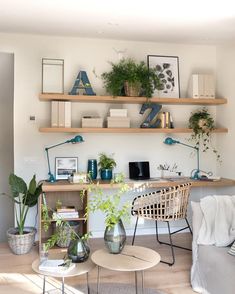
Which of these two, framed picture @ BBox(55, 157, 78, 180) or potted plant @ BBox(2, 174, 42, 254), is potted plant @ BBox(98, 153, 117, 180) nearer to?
framed picture @ BBox(55, 157, 78, 180)

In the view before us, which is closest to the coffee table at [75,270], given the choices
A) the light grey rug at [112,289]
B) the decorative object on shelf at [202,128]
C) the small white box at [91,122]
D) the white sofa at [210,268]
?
the light grey rug at [112,289]

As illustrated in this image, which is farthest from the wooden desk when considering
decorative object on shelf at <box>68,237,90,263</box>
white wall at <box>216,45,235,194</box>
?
decorative object on shelf at <box>68,237,90,263</box>

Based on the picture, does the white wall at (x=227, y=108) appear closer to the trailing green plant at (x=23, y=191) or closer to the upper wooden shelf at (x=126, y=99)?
the upper wooden shelf at (x=126, y=99)

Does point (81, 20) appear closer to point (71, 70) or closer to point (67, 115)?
point (71, 70)

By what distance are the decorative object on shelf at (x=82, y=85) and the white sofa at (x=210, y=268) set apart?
6.42 ft

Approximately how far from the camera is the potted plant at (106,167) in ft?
13.4

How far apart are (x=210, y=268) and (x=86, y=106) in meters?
2.47

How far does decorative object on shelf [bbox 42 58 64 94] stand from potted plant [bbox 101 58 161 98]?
1.92 feet

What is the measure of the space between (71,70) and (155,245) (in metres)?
2.40

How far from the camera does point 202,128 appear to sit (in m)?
4.22

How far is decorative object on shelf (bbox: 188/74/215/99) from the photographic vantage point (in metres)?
4.23

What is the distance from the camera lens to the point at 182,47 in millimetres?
4426

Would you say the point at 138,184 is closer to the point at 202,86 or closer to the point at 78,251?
the point at 202,86

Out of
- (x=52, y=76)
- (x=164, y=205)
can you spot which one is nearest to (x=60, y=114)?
(x=52, y=76)
